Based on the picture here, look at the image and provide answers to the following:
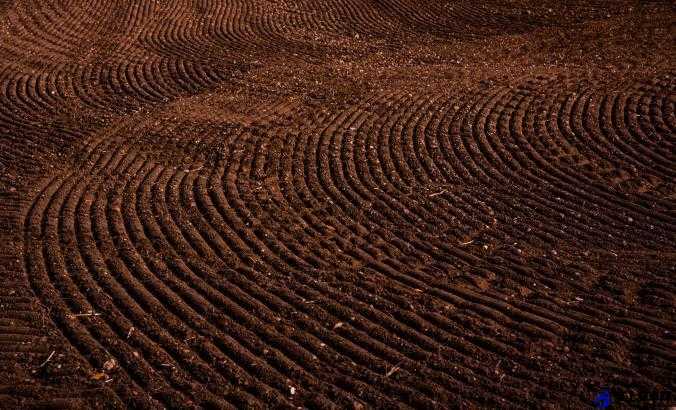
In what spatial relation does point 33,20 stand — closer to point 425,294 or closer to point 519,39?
point 519,39

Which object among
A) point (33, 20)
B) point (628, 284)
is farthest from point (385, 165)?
point (33, 20)

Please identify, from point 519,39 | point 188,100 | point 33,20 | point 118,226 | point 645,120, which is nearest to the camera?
point 118,226

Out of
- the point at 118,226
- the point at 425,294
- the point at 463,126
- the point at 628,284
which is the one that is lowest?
the point at 118,226

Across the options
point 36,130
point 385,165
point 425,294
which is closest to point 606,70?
point 385,165

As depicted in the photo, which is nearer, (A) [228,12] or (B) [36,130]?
(B) [36,130]

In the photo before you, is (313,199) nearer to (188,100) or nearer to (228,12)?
(188,100)

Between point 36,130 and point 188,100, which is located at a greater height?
point 188,100

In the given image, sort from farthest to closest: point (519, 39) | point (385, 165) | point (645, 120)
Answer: point (519, 39) < point (645, 120) < point (385, 165)
